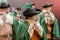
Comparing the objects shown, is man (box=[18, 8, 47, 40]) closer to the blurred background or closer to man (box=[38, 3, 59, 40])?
man (box=[38, 3, 59, 40])

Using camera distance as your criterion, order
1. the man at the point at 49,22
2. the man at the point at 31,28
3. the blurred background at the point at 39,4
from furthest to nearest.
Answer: the blurred background at the point at 39,4
the man at the point at 49,22
the man at the point at 31,28

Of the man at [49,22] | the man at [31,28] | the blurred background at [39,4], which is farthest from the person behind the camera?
the blurred background at [39,4]

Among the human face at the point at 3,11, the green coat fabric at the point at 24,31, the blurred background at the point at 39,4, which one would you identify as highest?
the blurred background at the point at 39,4

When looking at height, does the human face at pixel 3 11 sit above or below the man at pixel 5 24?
above

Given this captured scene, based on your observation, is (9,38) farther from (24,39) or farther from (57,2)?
(57,2)

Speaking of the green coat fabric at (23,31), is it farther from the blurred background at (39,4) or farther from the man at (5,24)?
the blurred background at (39,4)

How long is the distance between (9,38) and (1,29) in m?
0.20

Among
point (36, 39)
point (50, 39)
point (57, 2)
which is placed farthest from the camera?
point (57, 2)

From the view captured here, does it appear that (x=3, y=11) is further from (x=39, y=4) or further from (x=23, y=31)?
(x=39, y=4)

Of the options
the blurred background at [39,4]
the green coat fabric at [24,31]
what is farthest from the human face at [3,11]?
the blurred background at [39,4]

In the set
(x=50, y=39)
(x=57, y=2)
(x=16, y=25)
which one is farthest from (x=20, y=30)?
(x=57, y=2)

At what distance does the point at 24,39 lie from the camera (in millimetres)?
4500

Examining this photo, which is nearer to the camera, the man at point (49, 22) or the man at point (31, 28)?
the man at point (31, 28)

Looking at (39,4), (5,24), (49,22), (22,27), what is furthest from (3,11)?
(39,4)
